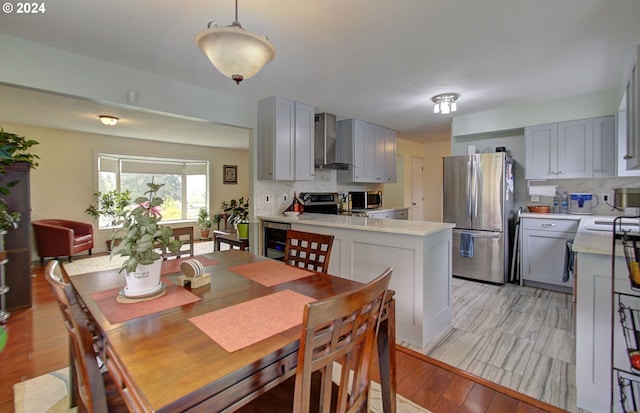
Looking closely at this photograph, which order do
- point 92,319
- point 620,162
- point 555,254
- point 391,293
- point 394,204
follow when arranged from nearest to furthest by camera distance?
point 92,319, point 391,293, point 620,162, point 555,254, point 394,204

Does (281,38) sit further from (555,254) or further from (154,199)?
(555,254)

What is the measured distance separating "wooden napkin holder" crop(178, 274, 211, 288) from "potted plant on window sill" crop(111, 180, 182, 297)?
0.36 feet

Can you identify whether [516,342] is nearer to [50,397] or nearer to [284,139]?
[284,139]

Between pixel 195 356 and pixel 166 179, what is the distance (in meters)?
7.01

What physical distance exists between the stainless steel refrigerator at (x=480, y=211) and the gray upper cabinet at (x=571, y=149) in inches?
13.5

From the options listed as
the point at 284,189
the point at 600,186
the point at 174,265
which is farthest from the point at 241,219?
the point at 600,186

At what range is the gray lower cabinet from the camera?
3.48 metres

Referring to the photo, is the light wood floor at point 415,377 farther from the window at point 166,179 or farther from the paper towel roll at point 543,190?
the window at point 166,179

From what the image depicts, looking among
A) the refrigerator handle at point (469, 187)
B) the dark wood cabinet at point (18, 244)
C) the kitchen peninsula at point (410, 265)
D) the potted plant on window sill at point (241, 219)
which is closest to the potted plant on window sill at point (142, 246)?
the kitchen peninsula at point (410, 265)

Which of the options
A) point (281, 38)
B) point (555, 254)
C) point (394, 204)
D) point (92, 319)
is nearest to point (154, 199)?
point (92, 319)

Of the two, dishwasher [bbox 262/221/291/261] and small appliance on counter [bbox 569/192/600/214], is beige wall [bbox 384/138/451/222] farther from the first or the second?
dishwasher [bbox 262/221/291/261]

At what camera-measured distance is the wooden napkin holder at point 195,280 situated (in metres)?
1.48

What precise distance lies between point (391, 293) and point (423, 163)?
614 cm

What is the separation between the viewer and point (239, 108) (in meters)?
3.65
